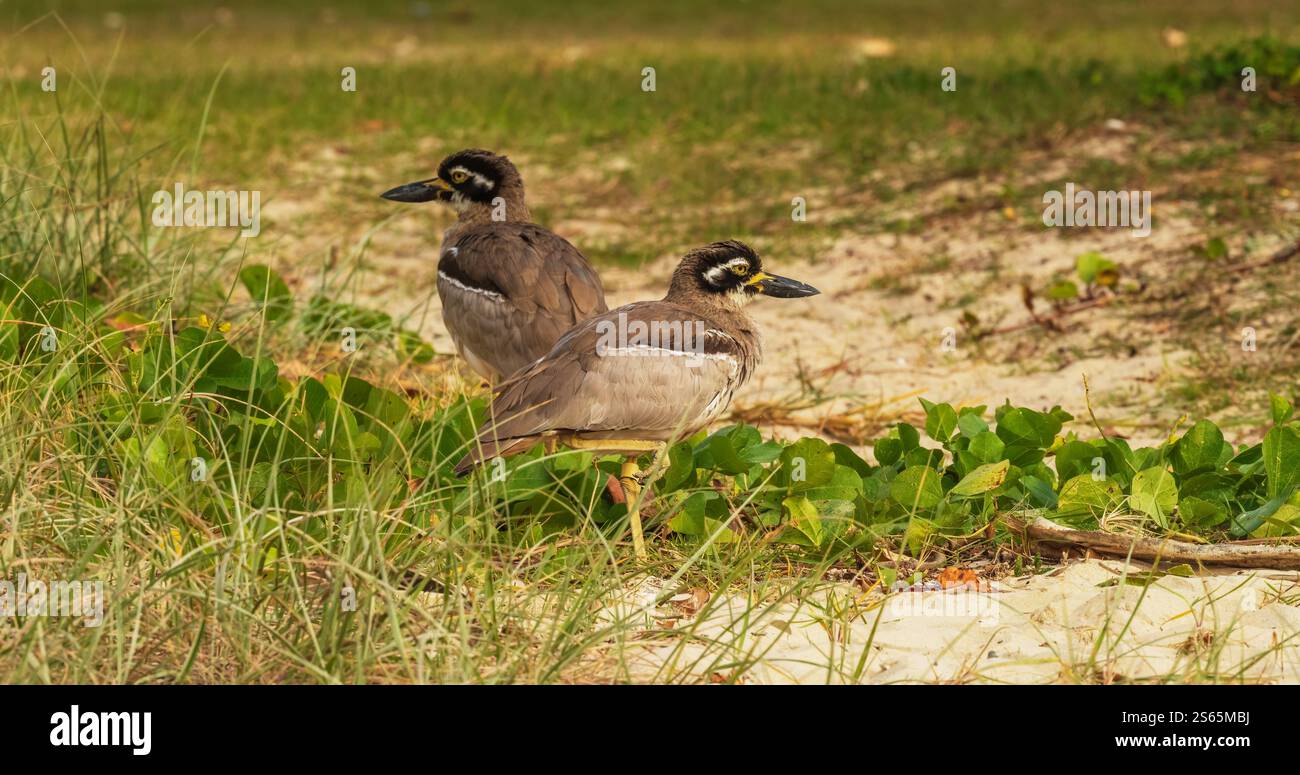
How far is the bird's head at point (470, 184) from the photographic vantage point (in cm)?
652

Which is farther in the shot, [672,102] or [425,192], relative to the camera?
[672,102]

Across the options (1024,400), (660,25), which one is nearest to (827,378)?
(1024,400)

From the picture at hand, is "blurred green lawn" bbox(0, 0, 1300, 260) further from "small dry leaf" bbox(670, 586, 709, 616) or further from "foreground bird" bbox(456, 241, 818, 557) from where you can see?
"small dry leaf" bbox(670, 586, 709, 616)

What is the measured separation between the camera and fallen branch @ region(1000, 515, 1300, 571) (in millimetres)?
4262

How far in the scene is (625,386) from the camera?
15.4ft

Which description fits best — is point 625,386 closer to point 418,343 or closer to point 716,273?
point 716,273

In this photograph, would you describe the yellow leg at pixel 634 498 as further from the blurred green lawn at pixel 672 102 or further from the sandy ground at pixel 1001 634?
the blurred green lawn at pixel 672 102

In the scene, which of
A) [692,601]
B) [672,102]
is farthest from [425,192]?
[672,102]

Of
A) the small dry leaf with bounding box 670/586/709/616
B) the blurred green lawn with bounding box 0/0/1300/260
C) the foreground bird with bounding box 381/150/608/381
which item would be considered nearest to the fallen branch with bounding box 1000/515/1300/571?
the small dry leaf with bounding box 670/586/709/616

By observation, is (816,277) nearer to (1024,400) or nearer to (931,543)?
(1024,400)

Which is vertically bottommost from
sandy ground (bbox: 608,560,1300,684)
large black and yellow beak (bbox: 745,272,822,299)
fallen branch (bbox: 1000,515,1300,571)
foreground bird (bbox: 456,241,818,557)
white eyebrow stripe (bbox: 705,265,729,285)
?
sandy ground (bbox: 608,560,1300,684)

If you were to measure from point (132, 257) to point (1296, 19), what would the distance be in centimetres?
1131

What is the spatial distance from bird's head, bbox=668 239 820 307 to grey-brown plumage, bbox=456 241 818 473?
21 centimetres

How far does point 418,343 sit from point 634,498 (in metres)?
2.24
